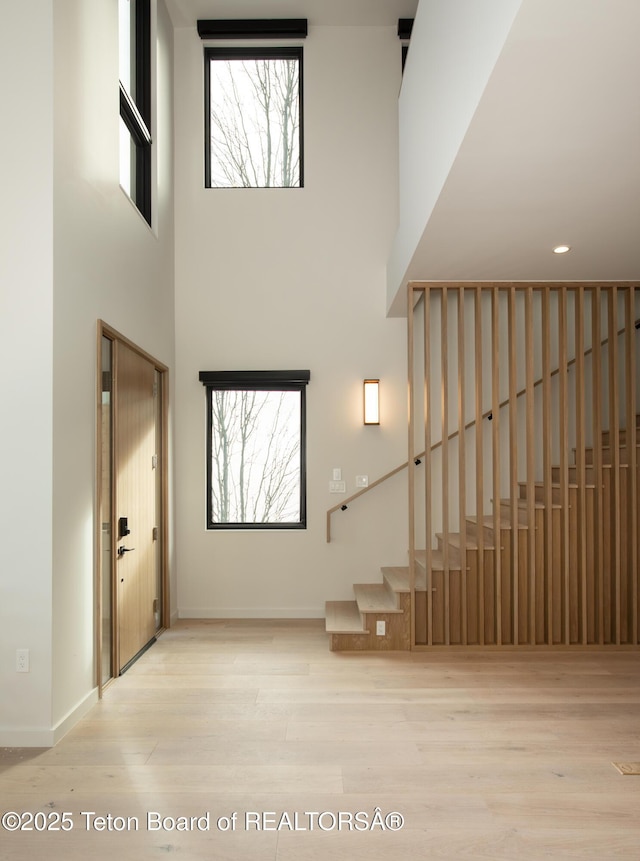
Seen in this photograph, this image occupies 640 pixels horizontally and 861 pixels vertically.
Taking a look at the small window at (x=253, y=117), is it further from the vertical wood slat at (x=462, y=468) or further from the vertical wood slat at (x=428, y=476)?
the vertical wood slat at (x=462, y=468)

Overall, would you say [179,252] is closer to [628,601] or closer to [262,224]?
[262,224]

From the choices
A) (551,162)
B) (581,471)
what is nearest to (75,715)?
(551,162)

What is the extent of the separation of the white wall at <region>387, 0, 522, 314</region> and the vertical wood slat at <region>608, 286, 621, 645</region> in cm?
144

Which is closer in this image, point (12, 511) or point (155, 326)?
point (12, 511)

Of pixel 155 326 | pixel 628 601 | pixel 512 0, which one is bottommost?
pixel 628 601

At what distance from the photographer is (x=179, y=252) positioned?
6102 millimetres

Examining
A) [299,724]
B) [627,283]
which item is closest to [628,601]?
[627,283]

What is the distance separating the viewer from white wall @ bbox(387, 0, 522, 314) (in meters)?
2.45

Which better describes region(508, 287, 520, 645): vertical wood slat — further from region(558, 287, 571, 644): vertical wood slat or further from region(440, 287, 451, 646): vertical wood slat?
region(440, 287, 451, 646): vertical wood slat

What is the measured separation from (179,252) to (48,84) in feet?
9.01

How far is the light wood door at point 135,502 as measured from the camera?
4402mm

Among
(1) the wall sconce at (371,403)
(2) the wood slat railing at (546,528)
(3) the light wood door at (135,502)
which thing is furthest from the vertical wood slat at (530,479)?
(3) the light wood door at (135,502)

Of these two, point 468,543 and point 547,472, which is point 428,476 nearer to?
point 468,543

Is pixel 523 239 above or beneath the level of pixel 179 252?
beneath
